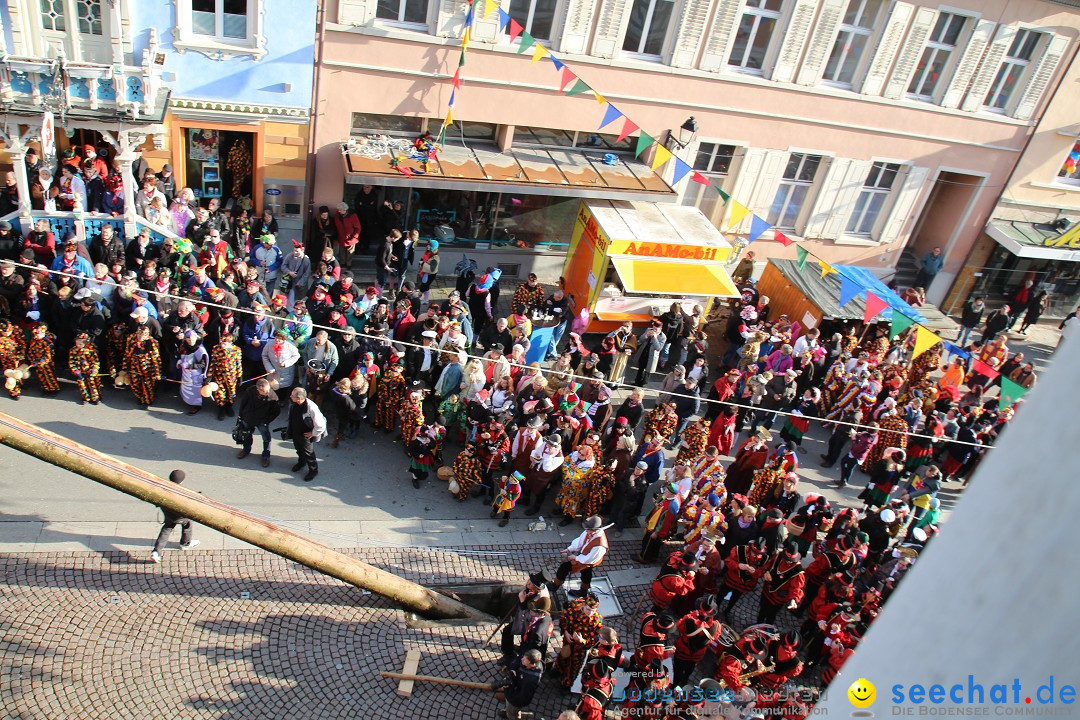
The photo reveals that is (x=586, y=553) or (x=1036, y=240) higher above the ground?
(x=1036, y=240)

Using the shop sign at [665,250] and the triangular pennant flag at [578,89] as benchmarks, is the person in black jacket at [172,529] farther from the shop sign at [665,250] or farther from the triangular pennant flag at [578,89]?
the triangular pennant flag at [578,89]

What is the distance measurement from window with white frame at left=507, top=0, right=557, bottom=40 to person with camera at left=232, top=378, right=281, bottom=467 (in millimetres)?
8813

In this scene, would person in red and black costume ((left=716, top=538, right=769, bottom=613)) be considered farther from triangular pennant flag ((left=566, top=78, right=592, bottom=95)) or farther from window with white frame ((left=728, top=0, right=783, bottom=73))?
window with white frame ((left=728, top=0, right=783, bottom=73))

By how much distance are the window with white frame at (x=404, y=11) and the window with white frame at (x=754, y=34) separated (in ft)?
19.9

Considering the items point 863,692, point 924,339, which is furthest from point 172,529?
point 924,339

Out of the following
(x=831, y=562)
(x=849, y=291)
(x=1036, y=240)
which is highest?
(x=1036, y=240)

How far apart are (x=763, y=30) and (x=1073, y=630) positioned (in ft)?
55.0

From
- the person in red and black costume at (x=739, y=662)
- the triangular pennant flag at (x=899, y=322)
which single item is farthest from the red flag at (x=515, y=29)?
the person in red and black costume at (x=739, y=662)

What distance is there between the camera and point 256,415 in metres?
10.2

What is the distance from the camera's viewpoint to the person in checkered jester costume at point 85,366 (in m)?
10.6

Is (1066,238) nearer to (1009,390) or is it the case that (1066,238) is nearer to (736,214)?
(736,214)

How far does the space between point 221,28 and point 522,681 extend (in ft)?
38.2

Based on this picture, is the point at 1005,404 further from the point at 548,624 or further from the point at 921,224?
the point at 921,224

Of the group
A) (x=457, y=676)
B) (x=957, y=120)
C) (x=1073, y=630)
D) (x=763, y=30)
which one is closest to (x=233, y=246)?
(x=457, y=676)
